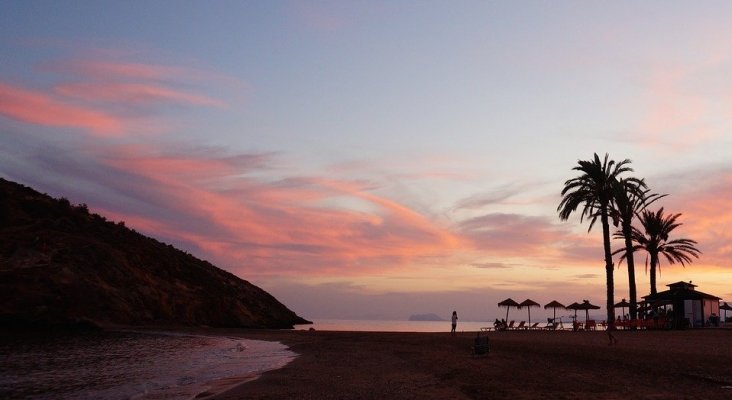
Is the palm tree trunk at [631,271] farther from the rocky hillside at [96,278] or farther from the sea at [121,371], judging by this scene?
the rocky hillside at [96,278]

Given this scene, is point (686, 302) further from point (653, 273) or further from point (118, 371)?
point (118, 371)

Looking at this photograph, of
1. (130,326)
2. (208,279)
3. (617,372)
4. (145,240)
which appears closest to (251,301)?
(208,279)

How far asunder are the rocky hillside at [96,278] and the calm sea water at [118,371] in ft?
91.0

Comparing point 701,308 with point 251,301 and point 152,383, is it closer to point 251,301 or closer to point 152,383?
point 152,383

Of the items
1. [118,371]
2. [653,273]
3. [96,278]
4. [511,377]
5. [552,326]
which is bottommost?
[118,371]

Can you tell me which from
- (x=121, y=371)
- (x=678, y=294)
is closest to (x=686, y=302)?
(x=678, y=294)

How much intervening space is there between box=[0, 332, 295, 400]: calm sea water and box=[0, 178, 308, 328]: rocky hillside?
2772cm

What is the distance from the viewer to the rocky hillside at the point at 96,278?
62906 millimetres

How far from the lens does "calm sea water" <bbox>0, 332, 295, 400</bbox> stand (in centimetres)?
1789

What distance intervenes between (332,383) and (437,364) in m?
6.19

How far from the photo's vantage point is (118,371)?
2411 cm

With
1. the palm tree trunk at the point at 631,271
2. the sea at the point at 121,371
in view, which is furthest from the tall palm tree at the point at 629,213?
the sea at the point at 121,371

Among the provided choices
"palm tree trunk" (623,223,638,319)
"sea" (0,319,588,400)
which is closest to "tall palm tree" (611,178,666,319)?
"palm tree trunk" (623,223,638,319)

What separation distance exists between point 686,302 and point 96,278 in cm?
6785
